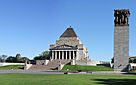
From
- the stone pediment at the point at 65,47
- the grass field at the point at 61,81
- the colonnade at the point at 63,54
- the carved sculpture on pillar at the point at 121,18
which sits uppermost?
the carved sculpture on pillar at the point at 121,18

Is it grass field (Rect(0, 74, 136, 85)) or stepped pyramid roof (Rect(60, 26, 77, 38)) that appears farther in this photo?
stepped pyramid roof (Rect(60, 26, 77, 38))

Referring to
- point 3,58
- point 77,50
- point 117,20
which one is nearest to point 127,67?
point 117,20

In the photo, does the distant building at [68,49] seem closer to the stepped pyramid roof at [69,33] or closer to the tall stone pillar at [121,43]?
the stepped pyramid roof at [69,33]

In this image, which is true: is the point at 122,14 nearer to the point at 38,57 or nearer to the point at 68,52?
the point at 68,52

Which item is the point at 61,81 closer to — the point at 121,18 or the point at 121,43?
the point at 121,43

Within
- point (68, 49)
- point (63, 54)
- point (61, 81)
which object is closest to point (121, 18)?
point (63, 54)

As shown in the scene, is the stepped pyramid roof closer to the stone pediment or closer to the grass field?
the stone pediment

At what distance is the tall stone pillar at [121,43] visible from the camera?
205 feet

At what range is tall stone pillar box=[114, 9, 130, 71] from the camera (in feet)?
205

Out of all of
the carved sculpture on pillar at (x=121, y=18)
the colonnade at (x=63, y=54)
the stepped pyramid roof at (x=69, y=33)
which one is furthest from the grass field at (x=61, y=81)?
the stepped pyramid roof at (x=69, y=33)

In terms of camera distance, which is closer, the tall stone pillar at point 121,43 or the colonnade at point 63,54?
the tall stone pillar at point 121,43

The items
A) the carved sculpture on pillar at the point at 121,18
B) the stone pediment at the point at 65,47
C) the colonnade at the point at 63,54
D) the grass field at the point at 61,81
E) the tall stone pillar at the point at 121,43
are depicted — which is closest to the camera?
the grass field at the point at 61,81

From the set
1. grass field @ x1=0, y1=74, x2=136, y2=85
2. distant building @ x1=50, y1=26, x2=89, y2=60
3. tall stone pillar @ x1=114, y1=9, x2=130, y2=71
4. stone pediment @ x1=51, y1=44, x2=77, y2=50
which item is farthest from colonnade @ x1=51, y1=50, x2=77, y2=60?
grass field @ x1=0, y1=74, x2=136, y2=85

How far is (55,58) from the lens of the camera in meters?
102
